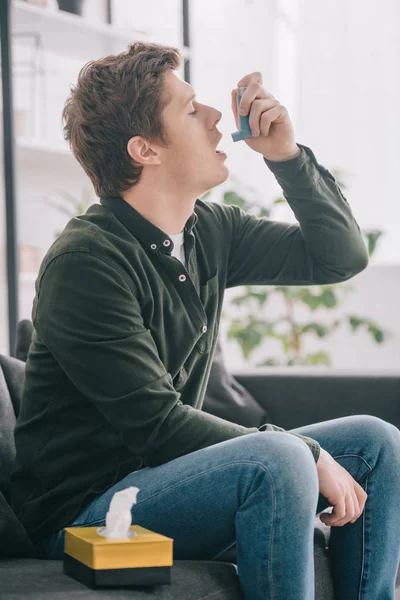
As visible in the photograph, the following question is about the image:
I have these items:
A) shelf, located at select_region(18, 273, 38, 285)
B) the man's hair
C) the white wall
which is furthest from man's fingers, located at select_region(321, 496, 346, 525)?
→ the white wall

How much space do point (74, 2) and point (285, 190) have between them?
181 centimetres

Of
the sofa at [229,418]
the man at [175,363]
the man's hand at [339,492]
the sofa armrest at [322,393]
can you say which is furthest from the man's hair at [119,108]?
the sofa armrest at [322,393]

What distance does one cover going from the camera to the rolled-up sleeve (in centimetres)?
166

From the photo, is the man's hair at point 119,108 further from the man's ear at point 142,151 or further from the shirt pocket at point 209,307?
the shirt pocket at point 209,307

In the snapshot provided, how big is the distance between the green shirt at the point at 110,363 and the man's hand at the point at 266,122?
0.66 feet

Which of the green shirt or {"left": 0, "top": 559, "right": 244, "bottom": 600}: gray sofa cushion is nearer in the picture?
{"left": 0, "top": 559, "right": 244, "bottom": 600}: gray sofa cushion

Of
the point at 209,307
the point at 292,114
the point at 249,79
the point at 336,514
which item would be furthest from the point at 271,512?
the point at 292,114

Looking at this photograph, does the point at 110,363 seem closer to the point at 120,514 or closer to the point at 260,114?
the point at 120,514

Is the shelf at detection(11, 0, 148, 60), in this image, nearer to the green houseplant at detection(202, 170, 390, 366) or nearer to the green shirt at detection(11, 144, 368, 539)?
the green houseplant at detection(202, 170, 390, 366)

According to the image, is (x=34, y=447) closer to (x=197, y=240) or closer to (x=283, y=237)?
(x=197, y=240)

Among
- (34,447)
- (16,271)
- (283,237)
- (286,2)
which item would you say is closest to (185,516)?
(34,447)

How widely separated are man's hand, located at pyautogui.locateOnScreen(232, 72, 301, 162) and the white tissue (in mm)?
772

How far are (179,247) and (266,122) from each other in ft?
0.92

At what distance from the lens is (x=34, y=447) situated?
1374mm
